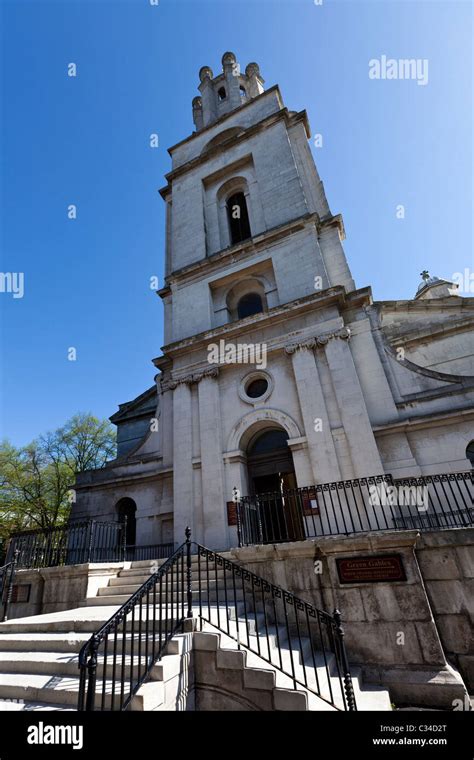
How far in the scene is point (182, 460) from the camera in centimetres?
1303

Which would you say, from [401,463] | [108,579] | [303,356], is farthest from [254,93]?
[108,579]

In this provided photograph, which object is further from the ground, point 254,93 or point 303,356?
point 254,93

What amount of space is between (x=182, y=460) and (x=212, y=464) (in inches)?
50.5

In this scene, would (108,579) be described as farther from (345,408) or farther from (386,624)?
(345,408)

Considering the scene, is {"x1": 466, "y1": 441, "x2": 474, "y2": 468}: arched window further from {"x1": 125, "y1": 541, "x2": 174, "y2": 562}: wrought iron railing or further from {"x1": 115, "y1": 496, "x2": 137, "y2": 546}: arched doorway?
{"x1": 115, "y1": 496, "x2": 137, "y2": 546}: arched doorway

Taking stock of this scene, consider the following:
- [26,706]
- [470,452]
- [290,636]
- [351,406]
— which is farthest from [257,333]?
[26,706]

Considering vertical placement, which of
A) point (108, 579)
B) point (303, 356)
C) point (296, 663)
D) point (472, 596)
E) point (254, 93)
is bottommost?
point (296, 663)

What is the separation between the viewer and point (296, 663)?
4.91 meters

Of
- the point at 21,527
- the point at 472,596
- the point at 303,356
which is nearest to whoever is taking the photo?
the point at 472,596

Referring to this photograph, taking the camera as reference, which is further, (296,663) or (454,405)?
(454,405)

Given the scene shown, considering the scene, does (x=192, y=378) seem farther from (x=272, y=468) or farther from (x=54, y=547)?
(x=54, y=547)

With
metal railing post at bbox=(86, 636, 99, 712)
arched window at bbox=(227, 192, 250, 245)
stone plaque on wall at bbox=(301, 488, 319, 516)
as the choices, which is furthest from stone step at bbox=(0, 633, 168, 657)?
arched window at bbox=(227, 192, 250, 245)

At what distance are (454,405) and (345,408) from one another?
10.4 feet
